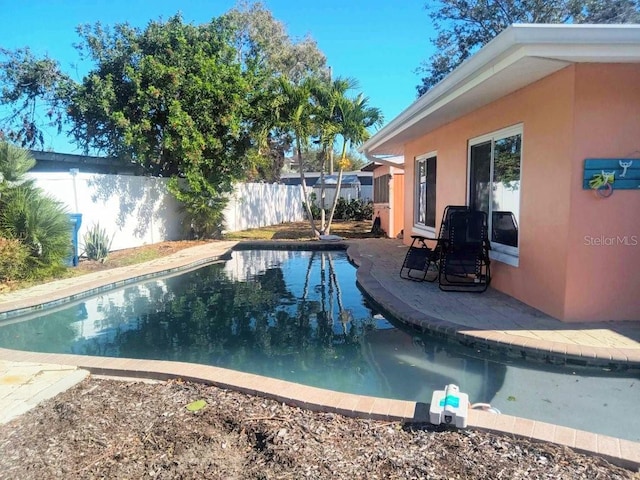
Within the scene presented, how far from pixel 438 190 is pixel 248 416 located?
7956 millimetres

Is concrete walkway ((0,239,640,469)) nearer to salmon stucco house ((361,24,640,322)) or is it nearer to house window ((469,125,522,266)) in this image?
salmon stucco house ((361,24,640,322))

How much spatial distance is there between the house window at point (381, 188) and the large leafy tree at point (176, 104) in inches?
206

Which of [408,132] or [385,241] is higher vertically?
[408,132]

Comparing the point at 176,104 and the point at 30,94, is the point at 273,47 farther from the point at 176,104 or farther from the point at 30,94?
the point at 176,104

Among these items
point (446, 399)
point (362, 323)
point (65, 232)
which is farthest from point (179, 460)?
point (65, 232)

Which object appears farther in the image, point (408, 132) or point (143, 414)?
point (408, 132)

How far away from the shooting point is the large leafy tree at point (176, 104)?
13.3 m

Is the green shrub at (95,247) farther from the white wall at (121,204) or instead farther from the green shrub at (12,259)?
the green shrub at (12,259)

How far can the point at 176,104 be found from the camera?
12984 mm

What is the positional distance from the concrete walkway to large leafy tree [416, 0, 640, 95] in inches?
612

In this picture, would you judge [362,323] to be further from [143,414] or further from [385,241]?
[385,241]

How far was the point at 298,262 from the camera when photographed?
11.5m

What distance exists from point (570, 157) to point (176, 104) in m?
11.0

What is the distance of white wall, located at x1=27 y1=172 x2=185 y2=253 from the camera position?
10867 mm
